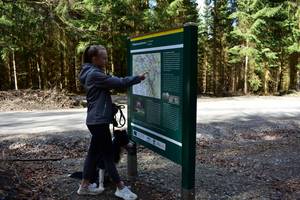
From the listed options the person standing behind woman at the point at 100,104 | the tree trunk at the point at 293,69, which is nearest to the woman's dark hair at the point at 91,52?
the person standing behind woman at the point at 100,104

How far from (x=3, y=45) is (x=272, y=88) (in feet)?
77.3

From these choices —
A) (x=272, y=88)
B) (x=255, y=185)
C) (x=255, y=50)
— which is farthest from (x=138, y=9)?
(x=255, y=185)

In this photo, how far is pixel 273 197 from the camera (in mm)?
5273

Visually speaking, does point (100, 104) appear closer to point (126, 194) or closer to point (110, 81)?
point (110, 81)

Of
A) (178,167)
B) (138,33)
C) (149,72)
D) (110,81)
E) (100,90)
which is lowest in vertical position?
(178,167)

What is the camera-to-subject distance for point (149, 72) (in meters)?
5.06

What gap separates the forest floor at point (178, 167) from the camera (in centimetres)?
521

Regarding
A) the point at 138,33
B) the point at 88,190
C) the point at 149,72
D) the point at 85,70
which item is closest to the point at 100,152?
the point at 88,190

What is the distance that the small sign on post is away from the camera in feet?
13.3

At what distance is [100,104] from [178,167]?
258 cm

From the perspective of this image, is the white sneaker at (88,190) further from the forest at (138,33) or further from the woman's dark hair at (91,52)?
the forest at (138,33)

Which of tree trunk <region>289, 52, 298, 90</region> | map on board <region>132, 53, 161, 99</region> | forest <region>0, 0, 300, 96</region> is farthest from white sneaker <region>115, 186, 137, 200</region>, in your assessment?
tree trunk <region>289, 52, 298, 90</region>

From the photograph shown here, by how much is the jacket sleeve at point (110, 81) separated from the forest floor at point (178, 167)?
→ 1551 millimetres

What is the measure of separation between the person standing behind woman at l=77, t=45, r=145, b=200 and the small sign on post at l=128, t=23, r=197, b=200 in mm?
384
